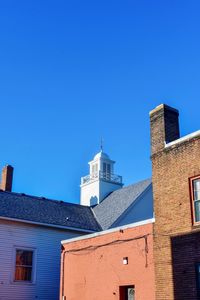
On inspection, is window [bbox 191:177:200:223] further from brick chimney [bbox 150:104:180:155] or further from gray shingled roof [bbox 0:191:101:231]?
gray shingled roof [bbox 0:191:101:231]

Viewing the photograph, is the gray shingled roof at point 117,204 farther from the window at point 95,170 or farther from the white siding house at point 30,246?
the window at point 95,170

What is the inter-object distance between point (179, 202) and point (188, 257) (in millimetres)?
1910

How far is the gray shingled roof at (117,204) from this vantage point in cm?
2689

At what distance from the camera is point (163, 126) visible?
16.8m

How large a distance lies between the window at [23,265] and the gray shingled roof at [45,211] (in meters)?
1.75

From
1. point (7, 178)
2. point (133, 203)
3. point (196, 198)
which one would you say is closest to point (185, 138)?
point (196, 198)

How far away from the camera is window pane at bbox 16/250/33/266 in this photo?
22.7 meters

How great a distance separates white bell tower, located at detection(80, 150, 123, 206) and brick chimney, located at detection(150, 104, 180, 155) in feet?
53.9

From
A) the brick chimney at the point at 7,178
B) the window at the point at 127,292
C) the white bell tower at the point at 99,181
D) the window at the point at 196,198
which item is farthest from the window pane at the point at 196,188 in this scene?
the white bell tower at the point at 99,181

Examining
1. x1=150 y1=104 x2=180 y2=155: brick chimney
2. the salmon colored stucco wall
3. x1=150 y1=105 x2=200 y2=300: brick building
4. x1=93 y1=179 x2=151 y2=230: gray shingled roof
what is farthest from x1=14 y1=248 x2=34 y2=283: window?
x1=150 y1=104 x2=180 y2=155: brick chimney

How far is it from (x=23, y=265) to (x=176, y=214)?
10.6 m

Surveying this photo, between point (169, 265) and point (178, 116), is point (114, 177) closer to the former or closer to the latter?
point (178, 116)

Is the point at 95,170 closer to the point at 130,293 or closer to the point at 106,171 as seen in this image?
the point at 106,171

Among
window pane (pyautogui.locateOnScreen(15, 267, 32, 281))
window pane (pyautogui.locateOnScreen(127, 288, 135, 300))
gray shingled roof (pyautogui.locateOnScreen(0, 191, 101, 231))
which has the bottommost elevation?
window pane (pyautogui.locateOnScreen(127, 288, 135, 300))
